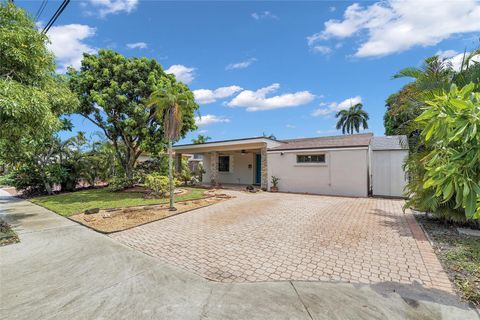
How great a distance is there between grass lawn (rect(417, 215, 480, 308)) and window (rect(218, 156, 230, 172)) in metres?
16.2

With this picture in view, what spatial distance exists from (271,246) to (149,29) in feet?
36.7

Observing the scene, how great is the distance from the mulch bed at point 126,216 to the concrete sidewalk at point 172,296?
8.44 ft

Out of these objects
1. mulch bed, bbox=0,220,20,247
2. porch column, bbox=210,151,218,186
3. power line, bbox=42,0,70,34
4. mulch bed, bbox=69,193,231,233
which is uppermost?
power line, bbox=42,0,70,34

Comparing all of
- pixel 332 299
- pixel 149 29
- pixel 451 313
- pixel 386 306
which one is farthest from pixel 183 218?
pixel 149 29

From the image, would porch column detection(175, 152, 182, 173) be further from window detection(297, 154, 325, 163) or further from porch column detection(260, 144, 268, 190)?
window detection(297, 154, 325, 163)

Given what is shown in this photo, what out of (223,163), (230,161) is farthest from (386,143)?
(223,163)

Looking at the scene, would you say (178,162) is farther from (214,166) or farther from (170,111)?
(170,111)

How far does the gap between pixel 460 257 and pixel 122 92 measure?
16.1m

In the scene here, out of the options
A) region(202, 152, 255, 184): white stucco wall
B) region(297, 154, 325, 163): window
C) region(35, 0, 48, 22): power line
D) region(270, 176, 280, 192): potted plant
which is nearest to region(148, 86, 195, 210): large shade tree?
region(35, 0, 48, 22): power line

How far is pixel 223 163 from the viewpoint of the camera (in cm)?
2230

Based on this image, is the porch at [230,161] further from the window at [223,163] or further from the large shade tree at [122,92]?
the large shade tree at [122,92]

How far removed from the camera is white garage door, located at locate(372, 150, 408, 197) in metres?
12.6

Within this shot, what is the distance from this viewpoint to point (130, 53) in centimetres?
1519

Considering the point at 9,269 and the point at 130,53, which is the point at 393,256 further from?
the point at 130,53
